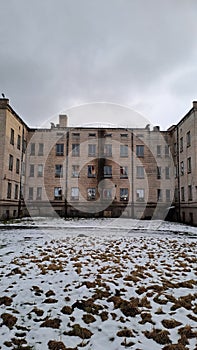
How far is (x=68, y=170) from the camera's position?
35125 millimetres

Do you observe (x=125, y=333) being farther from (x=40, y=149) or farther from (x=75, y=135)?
(x=40, y=149)

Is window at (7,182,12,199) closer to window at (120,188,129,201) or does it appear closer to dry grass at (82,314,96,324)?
window at (120,188,129,201)

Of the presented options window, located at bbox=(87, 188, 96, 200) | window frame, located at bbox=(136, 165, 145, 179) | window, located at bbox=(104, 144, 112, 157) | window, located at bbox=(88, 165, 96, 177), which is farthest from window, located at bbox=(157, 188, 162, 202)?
window, located at bbox=(88, 165, 96, 177)

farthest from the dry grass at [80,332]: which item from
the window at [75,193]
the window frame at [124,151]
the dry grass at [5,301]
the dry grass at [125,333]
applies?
the window frame at [124,151]

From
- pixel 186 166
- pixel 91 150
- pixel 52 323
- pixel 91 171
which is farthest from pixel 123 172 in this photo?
Result: pixel 52 323

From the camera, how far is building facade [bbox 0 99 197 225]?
33688mm

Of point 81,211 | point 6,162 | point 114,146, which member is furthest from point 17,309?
point 114,146

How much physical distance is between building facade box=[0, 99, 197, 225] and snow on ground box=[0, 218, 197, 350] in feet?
83.0

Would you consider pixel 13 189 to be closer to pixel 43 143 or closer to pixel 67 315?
pixel 43 143

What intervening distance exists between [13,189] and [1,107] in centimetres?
889

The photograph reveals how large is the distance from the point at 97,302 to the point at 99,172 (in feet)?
98.7

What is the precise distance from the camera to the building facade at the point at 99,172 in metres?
33.7

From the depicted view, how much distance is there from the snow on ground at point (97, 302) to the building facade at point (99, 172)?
2529cm

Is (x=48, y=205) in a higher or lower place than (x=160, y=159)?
lower
